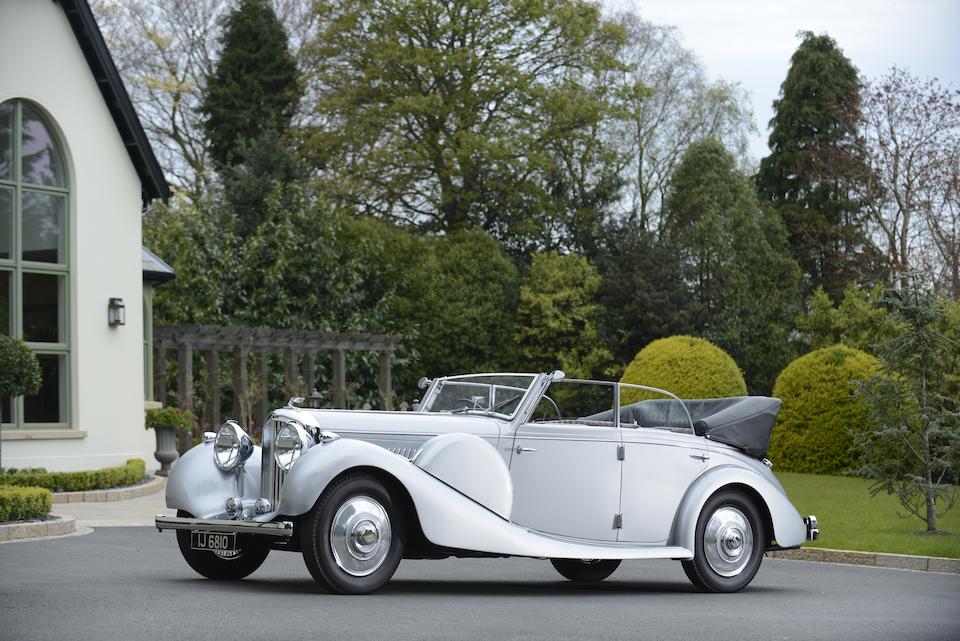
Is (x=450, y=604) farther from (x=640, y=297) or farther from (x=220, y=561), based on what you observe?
(x=640, y=297)

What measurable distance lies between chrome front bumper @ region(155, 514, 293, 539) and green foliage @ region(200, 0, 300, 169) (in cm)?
3150

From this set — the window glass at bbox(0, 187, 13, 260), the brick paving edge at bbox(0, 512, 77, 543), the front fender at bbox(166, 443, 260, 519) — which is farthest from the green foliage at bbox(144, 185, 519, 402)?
the front fender at bbox(166, 443, 260, 519)

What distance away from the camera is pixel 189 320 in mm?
31625

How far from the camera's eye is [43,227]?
18.9 meters

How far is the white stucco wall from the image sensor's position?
18703mm

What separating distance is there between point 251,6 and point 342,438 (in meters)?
34.7

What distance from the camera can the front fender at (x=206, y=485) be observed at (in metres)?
8.87

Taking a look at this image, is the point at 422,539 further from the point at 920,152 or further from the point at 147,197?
the point at 920,152

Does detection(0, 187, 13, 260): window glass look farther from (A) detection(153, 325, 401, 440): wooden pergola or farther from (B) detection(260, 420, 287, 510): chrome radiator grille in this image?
(B) detection(260, 420, 287, 510): chrome radiator grille

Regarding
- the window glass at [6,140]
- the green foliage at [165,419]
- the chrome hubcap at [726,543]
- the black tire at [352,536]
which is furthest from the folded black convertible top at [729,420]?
the green foliage at [165,419]

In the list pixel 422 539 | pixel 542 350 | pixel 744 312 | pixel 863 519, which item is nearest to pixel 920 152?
pixel 744 312

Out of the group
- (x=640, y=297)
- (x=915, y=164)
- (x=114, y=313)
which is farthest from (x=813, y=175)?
(x=114, y=313)

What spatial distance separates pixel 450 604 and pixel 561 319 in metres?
27.1

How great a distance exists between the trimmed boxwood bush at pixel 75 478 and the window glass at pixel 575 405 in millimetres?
8890
